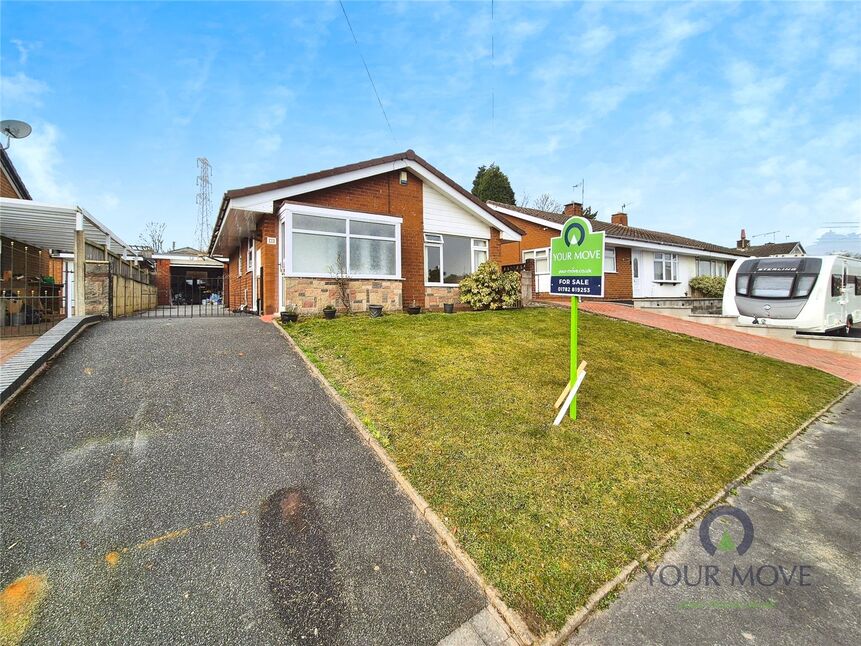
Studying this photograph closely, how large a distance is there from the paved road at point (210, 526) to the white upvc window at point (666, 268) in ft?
71.3

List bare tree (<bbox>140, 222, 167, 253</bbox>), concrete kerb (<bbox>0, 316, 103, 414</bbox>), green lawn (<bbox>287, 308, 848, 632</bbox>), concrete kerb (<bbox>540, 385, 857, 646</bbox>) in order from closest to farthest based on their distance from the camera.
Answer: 1. concrete kerb (<bbox>540, 385, 857, 646</bbox>)
2. green lawn (<bbox>287, 308, 848, 632</bbox>)
3. concrete kerb (<bbox>0, 316, 103, 414</bbox>)
4. bare tree (<bbox>140, 222, 167, 253</bbox>)

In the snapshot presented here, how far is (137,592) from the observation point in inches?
83.7

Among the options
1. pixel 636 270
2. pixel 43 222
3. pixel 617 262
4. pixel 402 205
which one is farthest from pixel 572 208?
pixel 43 222

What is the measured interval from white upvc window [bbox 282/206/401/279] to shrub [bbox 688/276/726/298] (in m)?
20.5

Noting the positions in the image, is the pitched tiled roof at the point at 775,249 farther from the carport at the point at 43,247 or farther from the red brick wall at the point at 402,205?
the carport at the point at 43,247

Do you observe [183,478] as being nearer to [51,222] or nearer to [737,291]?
[51,222]

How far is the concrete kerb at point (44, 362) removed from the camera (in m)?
4.31

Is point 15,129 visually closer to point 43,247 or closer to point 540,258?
point 43,247

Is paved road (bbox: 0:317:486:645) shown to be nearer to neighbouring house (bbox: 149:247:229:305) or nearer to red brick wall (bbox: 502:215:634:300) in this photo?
red brick wall (bbox: 502:215:634:300)

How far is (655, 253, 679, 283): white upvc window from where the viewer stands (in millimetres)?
20328

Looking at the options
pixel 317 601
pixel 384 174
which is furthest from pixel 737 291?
pixel 317 601

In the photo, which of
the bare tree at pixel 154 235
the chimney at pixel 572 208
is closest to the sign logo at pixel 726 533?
the chimney at pixel 572 208

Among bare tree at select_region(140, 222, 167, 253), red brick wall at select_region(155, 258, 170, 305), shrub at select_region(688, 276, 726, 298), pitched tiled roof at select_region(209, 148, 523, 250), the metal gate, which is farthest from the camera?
bare tree at select_region(140, 222, 167, 253)

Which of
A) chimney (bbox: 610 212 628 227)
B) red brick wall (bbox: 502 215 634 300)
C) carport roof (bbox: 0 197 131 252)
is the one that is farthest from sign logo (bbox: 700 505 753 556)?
chimney (bbox: 610 212 628 227)
